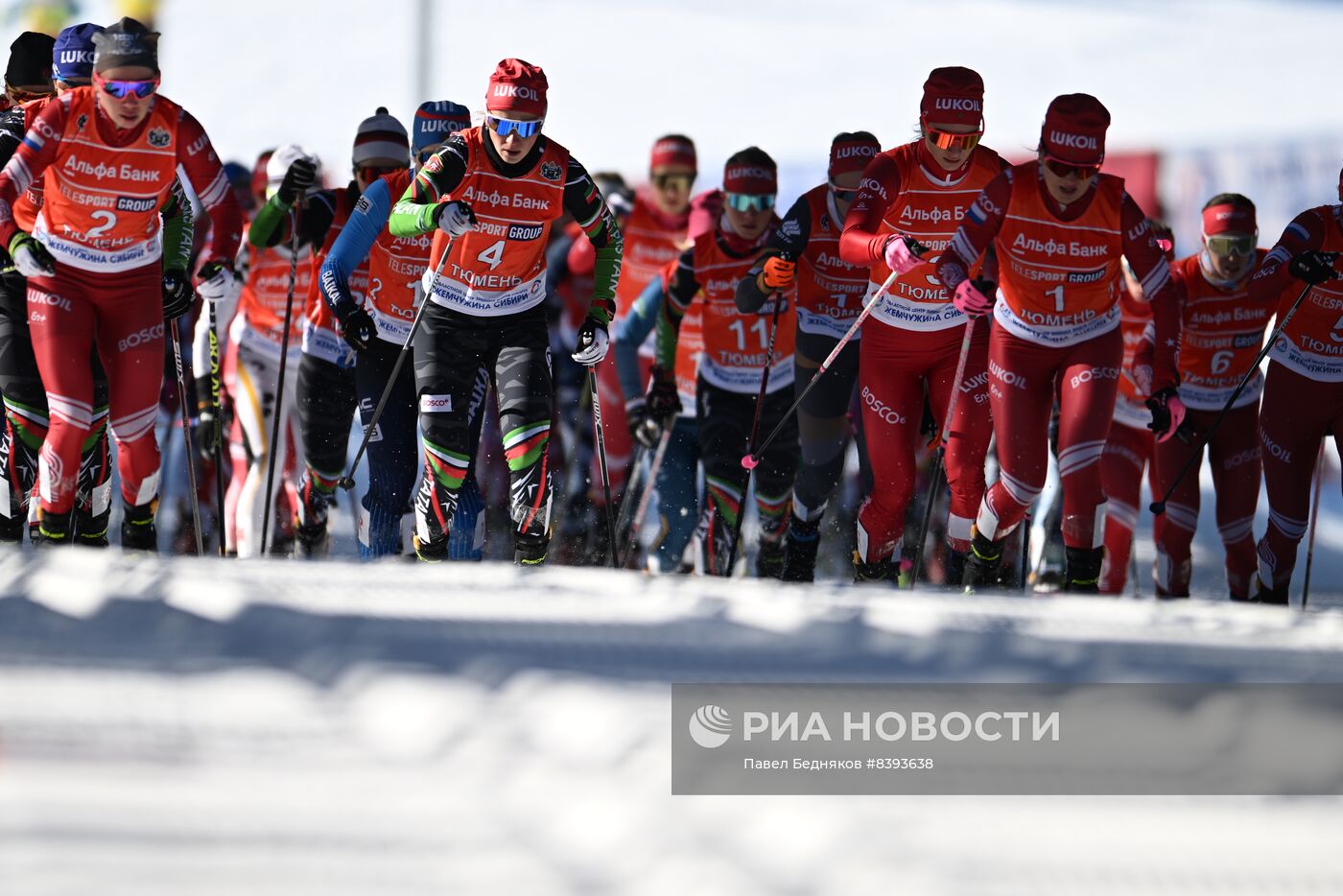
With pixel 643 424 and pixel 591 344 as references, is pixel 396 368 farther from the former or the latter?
pixel 643 424

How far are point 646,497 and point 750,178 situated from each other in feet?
5.84

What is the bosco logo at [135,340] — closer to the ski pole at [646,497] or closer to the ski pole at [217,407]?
A: the ski pole at [217,407]

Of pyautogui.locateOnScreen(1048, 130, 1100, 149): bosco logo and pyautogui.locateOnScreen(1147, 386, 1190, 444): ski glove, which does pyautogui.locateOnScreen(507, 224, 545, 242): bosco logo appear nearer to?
pyautogui.locateOnScreen(1048, 130, 1100, 149): bosco logo

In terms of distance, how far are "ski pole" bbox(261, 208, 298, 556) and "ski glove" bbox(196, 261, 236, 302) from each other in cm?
→ 90

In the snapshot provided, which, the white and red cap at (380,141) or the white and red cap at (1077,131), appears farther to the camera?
the white and red cap at (380,141)

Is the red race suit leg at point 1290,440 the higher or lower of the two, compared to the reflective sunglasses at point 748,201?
lower

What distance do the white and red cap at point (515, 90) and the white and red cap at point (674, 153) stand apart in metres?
3.15

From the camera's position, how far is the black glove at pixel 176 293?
22.3 feet

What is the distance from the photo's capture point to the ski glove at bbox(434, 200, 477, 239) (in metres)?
6.02

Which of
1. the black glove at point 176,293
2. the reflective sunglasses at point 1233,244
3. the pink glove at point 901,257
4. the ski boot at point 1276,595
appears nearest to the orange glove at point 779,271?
the pink glove at point 901,257

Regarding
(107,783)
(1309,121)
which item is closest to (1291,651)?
(107,783)

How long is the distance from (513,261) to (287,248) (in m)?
2.31

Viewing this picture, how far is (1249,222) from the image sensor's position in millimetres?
7758

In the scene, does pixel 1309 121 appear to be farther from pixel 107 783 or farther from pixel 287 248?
pixel 107 783
